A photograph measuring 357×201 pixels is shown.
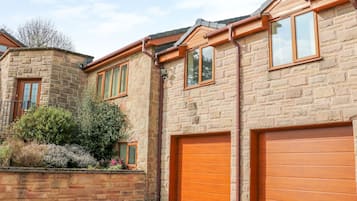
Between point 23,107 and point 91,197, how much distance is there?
685 cm

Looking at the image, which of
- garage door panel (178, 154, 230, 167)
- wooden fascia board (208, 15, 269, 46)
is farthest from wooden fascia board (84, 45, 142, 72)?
garage door panel (178, 154, 230, 167)

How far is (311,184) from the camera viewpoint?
23.1 feet

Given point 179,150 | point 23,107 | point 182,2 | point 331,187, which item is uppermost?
point 182,2

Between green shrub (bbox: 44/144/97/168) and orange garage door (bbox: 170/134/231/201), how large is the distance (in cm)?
302

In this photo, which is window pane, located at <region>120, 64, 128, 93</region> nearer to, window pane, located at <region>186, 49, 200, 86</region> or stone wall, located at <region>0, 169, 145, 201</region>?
window pane, located at <region>186, 49, 200, 86</region>

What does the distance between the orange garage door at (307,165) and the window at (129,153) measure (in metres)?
4.56

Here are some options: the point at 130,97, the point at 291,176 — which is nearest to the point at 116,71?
the point at 130,97

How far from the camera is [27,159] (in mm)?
9633

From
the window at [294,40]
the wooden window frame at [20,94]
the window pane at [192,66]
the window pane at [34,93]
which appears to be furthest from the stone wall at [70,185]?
the window pane at [34,93]

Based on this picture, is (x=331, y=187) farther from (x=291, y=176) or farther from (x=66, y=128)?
(x=66, y=128)

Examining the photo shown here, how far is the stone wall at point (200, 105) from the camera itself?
8805 millimetres

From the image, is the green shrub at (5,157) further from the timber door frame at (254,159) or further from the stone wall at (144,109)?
the timber door frame at (254,159)

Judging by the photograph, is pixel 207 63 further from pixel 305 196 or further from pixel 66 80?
pixel 66 80

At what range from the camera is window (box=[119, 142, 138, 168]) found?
438 inches
